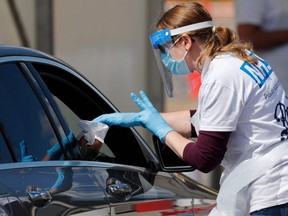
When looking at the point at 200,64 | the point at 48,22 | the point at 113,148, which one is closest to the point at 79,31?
the point at 48,22

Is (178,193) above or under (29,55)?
under

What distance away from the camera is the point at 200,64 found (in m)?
3.54

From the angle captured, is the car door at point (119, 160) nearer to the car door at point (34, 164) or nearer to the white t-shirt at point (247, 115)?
the car door at point (34, 164)

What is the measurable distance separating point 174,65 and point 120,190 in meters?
0.55

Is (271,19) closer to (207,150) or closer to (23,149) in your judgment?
(207,150)

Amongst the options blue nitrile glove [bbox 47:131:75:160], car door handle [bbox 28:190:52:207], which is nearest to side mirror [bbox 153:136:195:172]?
blue nitrile glove [bbox 47:131:75:160]

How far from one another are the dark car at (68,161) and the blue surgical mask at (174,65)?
42 cm

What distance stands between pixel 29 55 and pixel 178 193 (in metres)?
0.91

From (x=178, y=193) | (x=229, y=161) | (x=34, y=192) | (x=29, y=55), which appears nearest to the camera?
(x=34, y=192)

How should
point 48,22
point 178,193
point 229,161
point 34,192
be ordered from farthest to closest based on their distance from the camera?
1. point 48,22
2. point 178,193
3. point 229,161
4. point 34,192

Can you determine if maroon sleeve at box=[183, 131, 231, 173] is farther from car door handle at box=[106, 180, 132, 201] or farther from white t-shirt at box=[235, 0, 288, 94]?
white t-shirt at box=[235, 0, 288, 94]

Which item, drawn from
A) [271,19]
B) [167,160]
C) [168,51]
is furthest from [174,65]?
[271,19]

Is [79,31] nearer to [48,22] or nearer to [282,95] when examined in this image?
[48,22]

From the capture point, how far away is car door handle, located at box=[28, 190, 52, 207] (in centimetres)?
322
